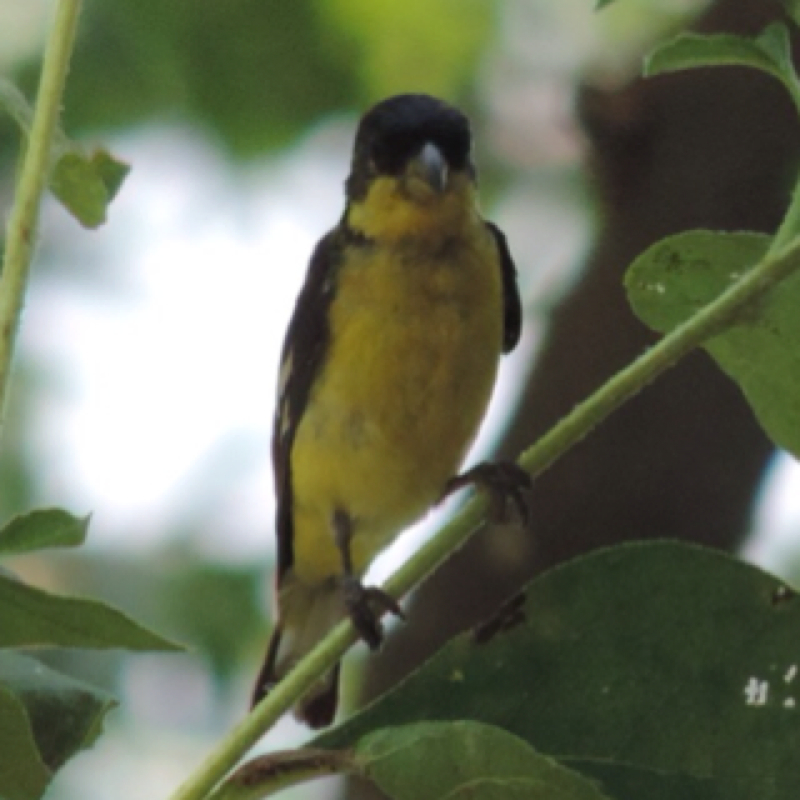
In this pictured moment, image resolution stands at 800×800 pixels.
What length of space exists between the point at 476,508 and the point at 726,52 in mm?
367

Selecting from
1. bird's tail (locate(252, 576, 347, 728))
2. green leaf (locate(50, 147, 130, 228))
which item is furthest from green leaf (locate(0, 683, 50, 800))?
bird's tail (locate(252, 576, 347, 728))

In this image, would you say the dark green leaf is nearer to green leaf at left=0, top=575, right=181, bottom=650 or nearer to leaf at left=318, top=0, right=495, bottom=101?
green leaf at left=0, top=575, right=181, bottom=650

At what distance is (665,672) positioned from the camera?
1.13 m

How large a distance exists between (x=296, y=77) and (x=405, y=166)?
1.73 m

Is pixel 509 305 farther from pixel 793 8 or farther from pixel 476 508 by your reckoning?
pixel 476 508

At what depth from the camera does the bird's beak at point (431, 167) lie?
2.63 meters

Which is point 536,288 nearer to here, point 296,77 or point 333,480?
point 296,77

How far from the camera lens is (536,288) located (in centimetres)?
441

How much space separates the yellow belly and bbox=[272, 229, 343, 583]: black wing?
27 millimetres

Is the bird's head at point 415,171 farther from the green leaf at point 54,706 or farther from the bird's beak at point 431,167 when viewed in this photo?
the green leaf at point 54,706

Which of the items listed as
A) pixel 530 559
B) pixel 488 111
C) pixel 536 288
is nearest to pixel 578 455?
pixel 530 559

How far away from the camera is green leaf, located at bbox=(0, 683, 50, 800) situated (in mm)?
928

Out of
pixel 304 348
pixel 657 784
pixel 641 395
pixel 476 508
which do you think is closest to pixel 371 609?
pixel 304 348

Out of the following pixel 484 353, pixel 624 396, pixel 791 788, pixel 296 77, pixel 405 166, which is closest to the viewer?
pixel 624 396
